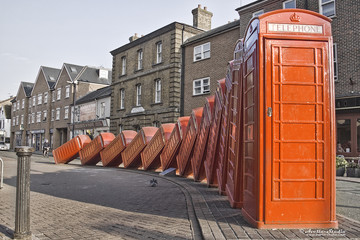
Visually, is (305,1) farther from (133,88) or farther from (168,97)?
(133,88)

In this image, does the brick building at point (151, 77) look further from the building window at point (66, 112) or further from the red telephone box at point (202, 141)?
the red telephone box at point (202, 141)

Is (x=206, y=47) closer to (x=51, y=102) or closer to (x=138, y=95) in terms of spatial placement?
(x=138, y=95)

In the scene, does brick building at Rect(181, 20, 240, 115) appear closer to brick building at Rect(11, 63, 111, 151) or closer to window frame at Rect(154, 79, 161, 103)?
window frame at Rect(154, 79, 161, 103)

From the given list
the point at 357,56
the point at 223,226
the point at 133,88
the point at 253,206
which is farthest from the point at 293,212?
the point at 133,88

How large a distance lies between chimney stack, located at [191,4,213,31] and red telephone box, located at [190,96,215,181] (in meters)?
18.0

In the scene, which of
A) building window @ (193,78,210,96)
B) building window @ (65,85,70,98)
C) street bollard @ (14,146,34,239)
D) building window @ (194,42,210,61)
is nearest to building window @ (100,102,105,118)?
building window @ (65,85,70,98)

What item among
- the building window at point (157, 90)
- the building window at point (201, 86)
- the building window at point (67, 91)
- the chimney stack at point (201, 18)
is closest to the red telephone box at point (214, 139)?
the building window at point (201, 86)

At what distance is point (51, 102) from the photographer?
4797cm

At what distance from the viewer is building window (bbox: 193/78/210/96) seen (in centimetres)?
2243

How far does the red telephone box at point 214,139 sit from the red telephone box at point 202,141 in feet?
0.91

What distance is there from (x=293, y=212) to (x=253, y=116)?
1542mm

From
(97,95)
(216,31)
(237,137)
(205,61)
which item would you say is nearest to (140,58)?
(205,61)

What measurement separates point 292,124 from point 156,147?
396 inches

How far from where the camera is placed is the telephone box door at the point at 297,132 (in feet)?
15.3
